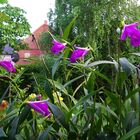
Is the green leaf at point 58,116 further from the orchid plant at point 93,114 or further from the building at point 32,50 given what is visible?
the building at point 32,50

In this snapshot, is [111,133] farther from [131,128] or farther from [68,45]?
[68,45]

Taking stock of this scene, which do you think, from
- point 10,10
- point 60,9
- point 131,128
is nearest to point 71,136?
point 131,128

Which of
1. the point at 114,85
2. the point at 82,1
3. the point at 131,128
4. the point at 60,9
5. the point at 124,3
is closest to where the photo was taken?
the point at 131,128

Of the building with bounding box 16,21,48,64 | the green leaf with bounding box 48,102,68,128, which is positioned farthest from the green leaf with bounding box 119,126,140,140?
the building with bounding box 16,21,48,64

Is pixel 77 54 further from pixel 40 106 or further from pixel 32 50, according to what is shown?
pixel 32 50

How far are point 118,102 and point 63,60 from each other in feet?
0.77

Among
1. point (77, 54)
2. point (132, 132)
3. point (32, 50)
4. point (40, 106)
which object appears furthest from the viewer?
point (32, 50)

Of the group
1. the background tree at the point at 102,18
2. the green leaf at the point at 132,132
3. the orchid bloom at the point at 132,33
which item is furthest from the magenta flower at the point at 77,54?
the background tree at the point at 102,18

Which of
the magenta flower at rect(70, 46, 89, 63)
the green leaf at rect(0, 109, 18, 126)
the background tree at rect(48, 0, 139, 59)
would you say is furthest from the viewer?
the background tree at rect(48, 0, 139, 59)

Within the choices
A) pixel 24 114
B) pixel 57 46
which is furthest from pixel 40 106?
pixel 57 46

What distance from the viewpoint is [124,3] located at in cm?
753

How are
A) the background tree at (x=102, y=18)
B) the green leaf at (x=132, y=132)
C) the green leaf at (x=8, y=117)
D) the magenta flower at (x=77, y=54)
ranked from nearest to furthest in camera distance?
the green leaf at (x=132, y=132), the green leaf at (x=8, y=117), the magenta flower at (x=77, y=54), the background tree at (x=102, y=18)

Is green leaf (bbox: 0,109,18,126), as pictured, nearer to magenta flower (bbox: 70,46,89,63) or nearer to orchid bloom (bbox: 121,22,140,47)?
magenta flower (bbox: 70,46,89,63)

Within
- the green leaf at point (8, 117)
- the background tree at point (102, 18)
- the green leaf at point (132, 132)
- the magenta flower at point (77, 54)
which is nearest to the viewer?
the green leaf at point (132, 132)
